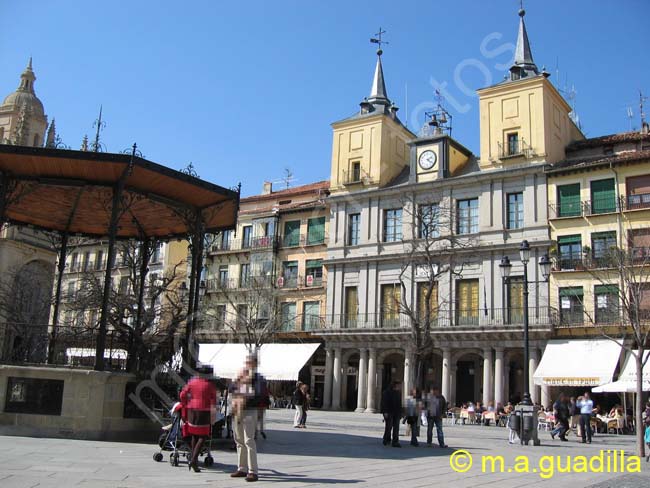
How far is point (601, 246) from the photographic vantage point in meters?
34.5

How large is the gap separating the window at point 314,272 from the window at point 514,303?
12.9 metres

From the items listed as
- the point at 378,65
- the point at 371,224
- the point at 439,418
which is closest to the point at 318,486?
the point at 439,418

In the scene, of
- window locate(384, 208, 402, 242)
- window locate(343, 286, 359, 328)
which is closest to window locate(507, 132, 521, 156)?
window locate(384, 208, 402, 242)

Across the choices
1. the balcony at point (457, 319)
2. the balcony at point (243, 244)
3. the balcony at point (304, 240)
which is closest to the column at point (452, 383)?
the balcony at point (457, 319)

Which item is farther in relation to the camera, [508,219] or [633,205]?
[508,219]

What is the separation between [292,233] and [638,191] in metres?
22.1

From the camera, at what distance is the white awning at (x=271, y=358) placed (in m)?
41.7

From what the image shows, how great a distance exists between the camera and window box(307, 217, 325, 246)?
45.5 m

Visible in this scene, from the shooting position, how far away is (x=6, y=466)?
9133mm

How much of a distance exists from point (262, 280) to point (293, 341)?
184 inches

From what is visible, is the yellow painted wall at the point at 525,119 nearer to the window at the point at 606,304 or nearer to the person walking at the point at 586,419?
the window at the point at 606,304

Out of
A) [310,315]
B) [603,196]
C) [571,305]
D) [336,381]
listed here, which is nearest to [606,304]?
[571,305]

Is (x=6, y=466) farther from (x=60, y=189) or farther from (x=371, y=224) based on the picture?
(x=371, y=224)

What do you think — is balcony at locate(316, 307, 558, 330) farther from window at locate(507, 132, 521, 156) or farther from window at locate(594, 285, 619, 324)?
window at locate(507, 132, 521, 156)
